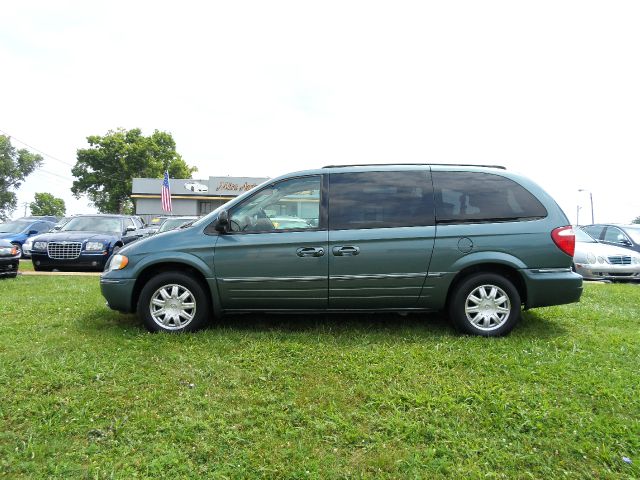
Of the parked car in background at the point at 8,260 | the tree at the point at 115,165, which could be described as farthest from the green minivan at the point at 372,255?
the tree at the point at 115,165

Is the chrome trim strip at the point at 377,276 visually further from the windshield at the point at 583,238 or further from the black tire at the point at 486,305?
the windshield at the point at 583,238

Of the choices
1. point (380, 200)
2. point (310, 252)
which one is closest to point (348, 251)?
point (310, 252)

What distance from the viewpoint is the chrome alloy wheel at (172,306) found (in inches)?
162

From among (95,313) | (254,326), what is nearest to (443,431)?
(254,326)

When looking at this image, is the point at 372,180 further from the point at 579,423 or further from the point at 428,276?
the point at 579,423

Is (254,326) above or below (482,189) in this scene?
below

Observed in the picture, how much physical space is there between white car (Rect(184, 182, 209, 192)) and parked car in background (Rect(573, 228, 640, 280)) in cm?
2952

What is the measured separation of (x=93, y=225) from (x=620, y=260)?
12.8 m

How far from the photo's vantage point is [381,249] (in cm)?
399

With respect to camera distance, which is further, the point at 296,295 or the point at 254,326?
the point at 254,326

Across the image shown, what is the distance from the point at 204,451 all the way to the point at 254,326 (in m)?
2.08

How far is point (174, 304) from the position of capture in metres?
4.14

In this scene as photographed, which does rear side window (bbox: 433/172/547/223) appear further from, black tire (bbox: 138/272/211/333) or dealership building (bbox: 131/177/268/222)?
dealership building (bbox: 131/177/268/222)

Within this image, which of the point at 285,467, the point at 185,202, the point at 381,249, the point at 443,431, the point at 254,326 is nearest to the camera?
the point at 285,467
